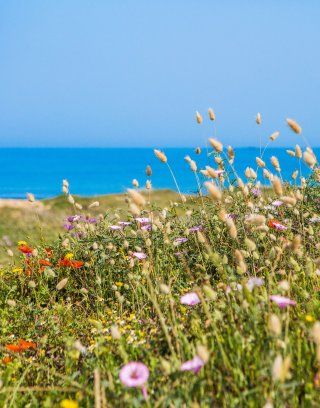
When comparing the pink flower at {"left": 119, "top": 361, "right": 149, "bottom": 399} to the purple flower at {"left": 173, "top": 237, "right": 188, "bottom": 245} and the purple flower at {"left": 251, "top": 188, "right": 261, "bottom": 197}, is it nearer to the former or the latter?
the purple flower at {"left": 173, "top": 237, "right": 188, "bottom": 245}

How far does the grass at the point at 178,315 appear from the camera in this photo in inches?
98.5

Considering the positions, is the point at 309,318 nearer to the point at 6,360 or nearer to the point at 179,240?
the point at 6,360

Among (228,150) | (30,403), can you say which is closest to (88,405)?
(30,403)

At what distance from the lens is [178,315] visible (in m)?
3.90

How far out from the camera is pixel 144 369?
223 cm

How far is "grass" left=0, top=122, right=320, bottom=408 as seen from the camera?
8.21ft

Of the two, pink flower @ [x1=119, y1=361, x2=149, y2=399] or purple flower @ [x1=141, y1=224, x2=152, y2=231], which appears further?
purple flower @ [x1=141, y1=224, x2=152, y2=231]

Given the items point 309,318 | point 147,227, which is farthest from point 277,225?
point 309,318

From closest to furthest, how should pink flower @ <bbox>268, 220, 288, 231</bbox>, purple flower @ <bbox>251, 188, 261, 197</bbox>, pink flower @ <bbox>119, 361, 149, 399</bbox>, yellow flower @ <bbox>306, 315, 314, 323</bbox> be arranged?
1. pink flower @ <bbox>119, 361, 149, 399</bbox>
2. yellow flower @ <bbox>306, 315, 314, 323</bbox>
3. pink flower @ <bbox>268, 220, 288, 231</bbox>
4. purple flower @ <bbox>251, 188, 261, 197</bbox>

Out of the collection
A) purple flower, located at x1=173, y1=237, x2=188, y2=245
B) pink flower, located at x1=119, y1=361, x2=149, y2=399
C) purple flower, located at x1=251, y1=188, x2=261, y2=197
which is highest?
purple flower, located at x1=251, y1=188, x2=261, y2=197

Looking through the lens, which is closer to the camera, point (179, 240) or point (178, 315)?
point (178, 315)

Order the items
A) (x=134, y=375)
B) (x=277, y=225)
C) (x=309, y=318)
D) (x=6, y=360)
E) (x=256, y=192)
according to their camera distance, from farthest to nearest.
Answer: (x=256, y=192) < (x=277, y=225) < (x=6, y=360) < (x=309, y=318) < (x=134, y=375)

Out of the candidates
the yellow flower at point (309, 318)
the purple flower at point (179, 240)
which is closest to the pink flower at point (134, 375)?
the yellow flower at point (309, 318)

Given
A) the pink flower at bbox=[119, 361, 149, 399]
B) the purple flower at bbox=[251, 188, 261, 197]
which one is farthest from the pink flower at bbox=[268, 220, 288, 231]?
the pink flower at bbox=[119, 361, 149, 399]
